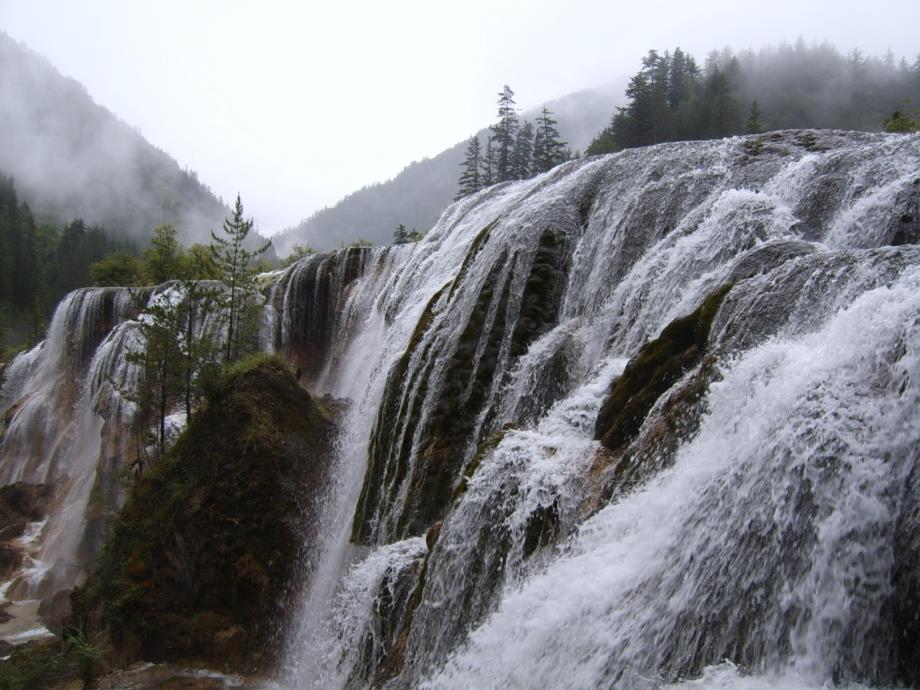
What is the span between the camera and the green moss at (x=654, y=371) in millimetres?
7453

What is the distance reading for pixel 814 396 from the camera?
186 inches

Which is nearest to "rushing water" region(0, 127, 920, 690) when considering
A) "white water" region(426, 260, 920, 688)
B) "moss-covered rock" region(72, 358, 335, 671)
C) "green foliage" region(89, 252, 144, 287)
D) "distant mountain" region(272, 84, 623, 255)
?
"white water" region(426, 260, 920, 688)

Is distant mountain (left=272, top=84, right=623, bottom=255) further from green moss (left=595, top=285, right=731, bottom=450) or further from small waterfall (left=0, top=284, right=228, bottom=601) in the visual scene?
green moss (left=595, top=285, right=731, bottom=450)

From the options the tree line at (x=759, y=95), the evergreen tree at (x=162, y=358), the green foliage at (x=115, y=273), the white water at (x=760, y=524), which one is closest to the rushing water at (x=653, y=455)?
the white water at (x=760, y=524)

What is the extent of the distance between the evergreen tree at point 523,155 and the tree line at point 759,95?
7010mm

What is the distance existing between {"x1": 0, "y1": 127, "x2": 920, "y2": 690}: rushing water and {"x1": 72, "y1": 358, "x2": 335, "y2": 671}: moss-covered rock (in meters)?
0.77

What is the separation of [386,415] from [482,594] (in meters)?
7.05

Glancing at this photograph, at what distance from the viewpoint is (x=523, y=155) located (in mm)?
58906

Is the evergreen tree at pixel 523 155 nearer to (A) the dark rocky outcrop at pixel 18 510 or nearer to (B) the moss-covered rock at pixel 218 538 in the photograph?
(A) the dark rocky outcrop at pixel 18 510

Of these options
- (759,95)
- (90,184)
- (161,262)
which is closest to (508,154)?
(161,262)

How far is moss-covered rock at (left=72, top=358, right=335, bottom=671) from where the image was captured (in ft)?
42.9

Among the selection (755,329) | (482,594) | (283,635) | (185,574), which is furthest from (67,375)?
(755,329)

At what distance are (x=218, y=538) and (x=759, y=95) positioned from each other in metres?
105

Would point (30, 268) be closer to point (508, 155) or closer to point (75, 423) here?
point (75, 423)
